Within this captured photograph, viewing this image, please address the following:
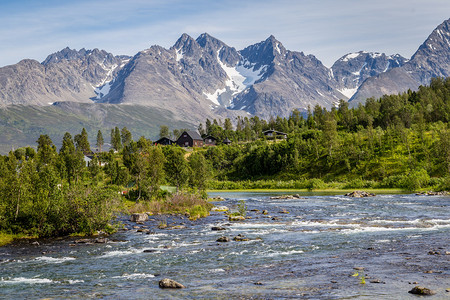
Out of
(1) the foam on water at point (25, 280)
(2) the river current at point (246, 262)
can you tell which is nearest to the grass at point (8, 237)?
(2) the river current at point (246, 262)

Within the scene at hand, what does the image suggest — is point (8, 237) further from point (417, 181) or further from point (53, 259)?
point (417, 181)

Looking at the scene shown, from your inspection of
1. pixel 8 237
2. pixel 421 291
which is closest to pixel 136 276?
pixel 421 291

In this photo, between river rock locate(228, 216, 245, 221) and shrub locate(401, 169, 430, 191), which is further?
shrub locate(401, 169, 430, 191)

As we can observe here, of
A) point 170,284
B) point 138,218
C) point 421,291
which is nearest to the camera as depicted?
point 421,291

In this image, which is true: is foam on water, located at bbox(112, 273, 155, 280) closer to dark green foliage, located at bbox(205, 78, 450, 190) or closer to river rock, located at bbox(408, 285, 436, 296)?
river rock, located at bbox(408, 285, 436, 296)

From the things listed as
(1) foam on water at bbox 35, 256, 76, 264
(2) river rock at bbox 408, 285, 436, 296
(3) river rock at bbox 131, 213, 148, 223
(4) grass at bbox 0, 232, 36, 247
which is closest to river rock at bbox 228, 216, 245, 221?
(3) river rock at bbox 131, 213, 148, 223

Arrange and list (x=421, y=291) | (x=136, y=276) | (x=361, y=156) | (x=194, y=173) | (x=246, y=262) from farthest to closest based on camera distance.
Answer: (x=361, y=156), (x=194, y=173), (x=246, y=262), (x=136, y=276), (x=421, y=291)

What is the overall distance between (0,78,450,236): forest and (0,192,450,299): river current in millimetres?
4459

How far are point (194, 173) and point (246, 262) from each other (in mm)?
63385

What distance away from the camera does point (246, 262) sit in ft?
107

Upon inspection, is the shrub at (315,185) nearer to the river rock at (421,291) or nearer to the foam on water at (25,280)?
the river rock at (421,291)

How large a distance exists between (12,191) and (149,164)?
143 feet

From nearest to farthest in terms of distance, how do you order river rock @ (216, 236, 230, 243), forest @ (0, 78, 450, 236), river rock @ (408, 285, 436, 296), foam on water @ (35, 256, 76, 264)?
1. river rock @ (408, 285, 436, 296)
2. foam on water @ (35, 256, 76, 264)
3. river rock @ (216, 236, 230, 243)
4. forest @ (0, 78, 450, 236)

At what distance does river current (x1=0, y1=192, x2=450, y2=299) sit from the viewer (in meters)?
25.1
